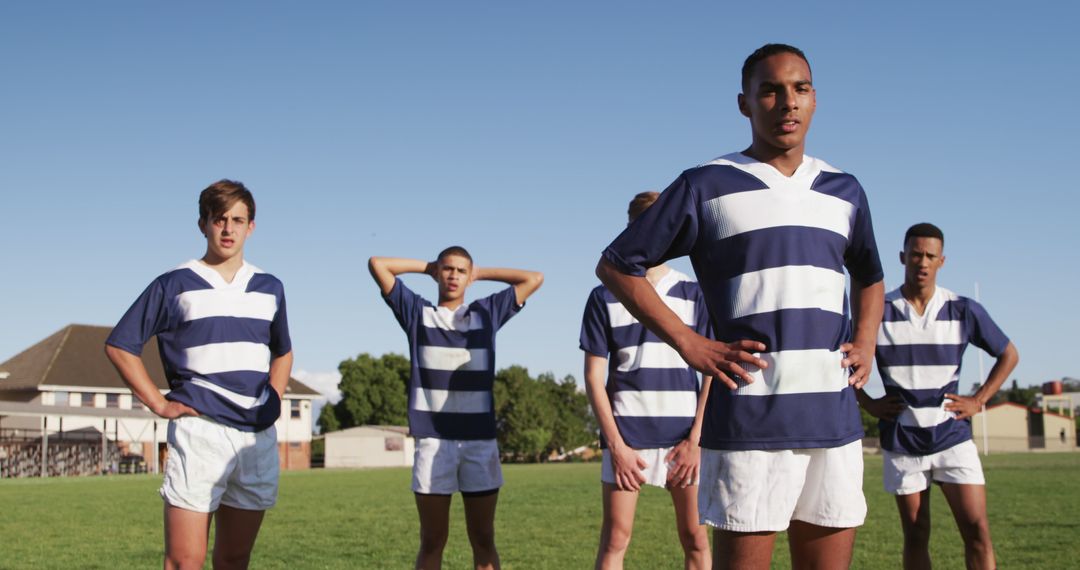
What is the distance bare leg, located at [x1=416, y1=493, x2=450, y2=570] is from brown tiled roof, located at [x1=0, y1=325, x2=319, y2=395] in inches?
2343

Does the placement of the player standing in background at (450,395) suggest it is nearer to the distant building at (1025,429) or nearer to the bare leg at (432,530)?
the bare leg at (432,530)

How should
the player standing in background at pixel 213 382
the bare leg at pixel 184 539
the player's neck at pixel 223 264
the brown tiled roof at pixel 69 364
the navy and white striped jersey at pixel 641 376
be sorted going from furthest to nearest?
the brown tiled roof at pixel 69 364
the navy and white striped jersey at pixel 641 376
the player's neck at pixel 223 264
the player standing in background at pixel 213 382
the bare leg at pixel 184 539

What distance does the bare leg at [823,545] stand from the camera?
332 centimetres

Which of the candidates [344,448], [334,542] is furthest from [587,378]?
[344,448]

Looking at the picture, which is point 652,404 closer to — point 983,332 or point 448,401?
point 448,401

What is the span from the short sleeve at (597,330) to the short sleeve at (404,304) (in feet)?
4.61

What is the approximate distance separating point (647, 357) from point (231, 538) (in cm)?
264

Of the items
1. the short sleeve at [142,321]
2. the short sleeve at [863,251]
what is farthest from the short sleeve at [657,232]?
the short sleeve at [142,321]

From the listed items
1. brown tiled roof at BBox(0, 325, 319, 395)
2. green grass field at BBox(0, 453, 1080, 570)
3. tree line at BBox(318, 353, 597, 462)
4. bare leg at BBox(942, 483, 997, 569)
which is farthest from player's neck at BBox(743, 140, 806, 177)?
tree line at BBox(318, 353, 597, 462)

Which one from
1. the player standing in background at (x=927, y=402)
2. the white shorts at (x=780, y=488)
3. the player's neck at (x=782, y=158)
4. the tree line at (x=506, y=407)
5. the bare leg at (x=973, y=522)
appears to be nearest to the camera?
the white shorts at (x=780, y=488)

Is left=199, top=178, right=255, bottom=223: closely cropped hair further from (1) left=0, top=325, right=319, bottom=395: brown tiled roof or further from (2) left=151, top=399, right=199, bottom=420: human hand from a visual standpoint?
(1) left=0, top=325, right=319, bottom=395: brown tiled roof

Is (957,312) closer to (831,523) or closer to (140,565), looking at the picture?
(831,523)

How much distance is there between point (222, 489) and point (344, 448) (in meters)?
73.5

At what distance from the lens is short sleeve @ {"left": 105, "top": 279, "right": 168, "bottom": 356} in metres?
5.23
